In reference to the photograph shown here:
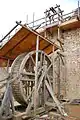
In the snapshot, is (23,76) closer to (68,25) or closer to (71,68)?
(71,68)

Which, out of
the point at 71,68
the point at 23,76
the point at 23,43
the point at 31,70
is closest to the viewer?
the point at 23,76

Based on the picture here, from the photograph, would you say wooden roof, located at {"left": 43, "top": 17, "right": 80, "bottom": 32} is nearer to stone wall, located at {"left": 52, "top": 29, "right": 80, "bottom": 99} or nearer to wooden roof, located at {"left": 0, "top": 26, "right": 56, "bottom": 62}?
stone wall, located at {"left": 52, "top": 29, "right": 80, "bottom": 99}

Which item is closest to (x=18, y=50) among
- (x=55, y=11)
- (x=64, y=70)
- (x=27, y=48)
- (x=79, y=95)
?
(x=27, y=48)

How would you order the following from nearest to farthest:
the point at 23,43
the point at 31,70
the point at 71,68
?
1. the point at 23,43
2. the point at 31,70
3. the point at 71,68

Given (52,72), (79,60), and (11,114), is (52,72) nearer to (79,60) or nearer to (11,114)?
(79,60)

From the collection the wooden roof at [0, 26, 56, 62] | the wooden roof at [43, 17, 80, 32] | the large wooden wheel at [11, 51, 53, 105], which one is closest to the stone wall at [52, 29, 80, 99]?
the wooden roof at [43, 17, 80, 32]

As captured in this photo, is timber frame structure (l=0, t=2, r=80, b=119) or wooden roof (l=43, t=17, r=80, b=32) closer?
timber frame structure (l=0, t=2, r=80, b=119)

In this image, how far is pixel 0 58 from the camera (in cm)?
877

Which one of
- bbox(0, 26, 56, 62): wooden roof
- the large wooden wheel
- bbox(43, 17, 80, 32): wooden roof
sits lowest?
the large wooden wheel

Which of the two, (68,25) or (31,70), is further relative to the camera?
(68,25)

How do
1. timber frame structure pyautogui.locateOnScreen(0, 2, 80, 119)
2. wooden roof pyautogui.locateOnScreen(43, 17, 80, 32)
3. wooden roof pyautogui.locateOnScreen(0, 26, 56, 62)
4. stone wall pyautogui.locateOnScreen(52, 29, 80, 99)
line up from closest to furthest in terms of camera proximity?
timber frame structure pyautogui.locateOnScreen(0, 2, 80, 119) < wooden roof pyautogui.locateOnScreen(0, 26, 56, 62) < wooden roof pyautogui.locateOnScreen(43, 17, 80, 32) < stone wall pyautogui.locateOnScreen(52, 29, 80, 99)

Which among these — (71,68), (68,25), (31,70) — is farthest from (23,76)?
(68,25)

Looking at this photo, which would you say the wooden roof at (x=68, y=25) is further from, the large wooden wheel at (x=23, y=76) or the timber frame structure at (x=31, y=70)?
the large wooden wheel at (x=23, y=76)

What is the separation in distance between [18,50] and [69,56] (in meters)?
3.19
